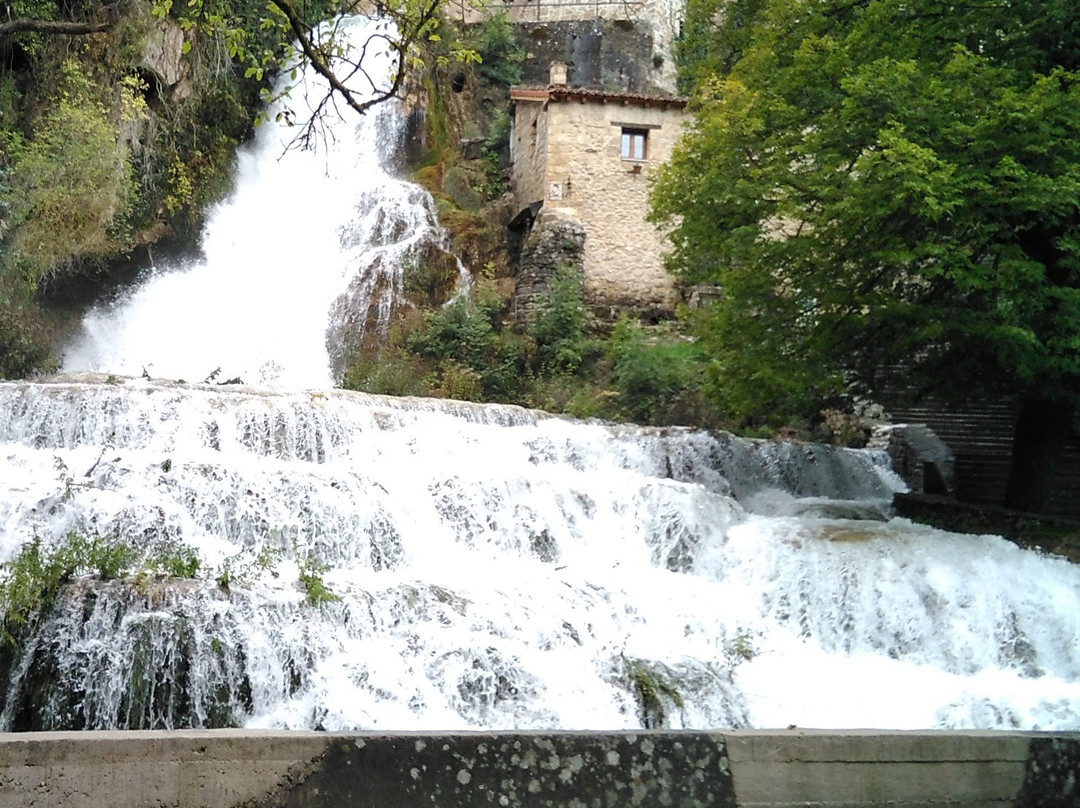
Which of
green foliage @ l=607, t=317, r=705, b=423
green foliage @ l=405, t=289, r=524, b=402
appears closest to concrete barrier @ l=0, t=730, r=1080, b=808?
green foliage @ l=607, t=317, r=705, b=423

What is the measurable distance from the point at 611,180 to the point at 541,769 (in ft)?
67.7

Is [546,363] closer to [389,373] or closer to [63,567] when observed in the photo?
[389,373]

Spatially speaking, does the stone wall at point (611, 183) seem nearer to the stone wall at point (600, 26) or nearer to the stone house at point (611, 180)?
the stone house at point (611, 180)

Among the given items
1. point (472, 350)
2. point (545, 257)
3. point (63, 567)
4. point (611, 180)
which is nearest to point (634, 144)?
point (611, 180)

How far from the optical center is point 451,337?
19.6 meters

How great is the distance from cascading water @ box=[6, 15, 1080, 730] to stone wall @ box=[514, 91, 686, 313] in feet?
31.4

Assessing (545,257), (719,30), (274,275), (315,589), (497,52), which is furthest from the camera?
(497,52)

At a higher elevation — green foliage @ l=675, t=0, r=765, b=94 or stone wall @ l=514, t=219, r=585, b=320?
green foliage @ l=675, t=0, r=765, b=94

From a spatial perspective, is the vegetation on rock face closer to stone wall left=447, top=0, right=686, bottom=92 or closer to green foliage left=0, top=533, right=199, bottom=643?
green foliage left=0, top=533, right=199, bottom=643

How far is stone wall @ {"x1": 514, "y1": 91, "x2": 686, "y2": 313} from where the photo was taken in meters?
22.3

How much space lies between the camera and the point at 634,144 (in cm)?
2269

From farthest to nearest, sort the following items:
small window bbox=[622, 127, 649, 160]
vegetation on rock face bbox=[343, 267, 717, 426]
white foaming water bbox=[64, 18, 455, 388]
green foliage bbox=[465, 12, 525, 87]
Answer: green foliage bbox=[465, 12, 525, 87] < small window bbox=[622, 127, 649, 160] < white foaming water bbox=[64, 18, 455, 388] < vegetation on rock face bbox=[343, 267, 717, 426]

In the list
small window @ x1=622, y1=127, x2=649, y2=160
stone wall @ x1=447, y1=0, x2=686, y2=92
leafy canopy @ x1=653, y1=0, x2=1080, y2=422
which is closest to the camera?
leafy canopy @ x1=653, y1=0, x2=1080, y2=422

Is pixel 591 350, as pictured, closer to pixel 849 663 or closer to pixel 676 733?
pixel 849 663
